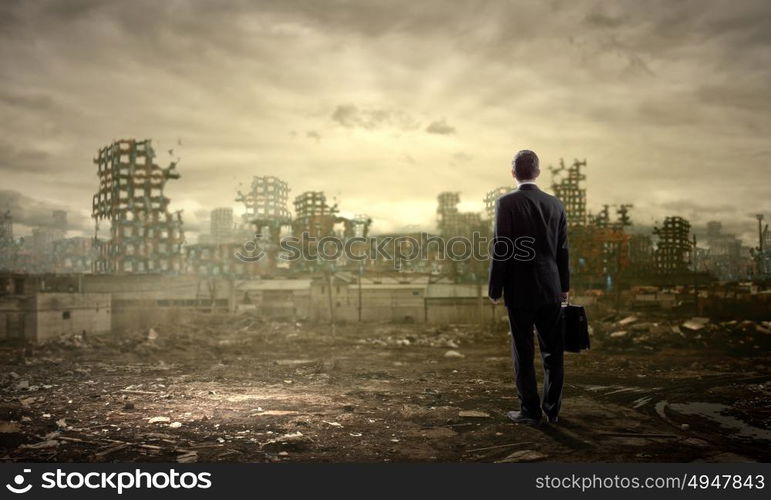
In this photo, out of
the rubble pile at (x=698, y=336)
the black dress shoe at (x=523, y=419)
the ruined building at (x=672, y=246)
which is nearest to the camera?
the black dress shoe at (x=523, y=419)

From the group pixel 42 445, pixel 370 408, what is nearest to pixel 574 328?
pixel 370 408

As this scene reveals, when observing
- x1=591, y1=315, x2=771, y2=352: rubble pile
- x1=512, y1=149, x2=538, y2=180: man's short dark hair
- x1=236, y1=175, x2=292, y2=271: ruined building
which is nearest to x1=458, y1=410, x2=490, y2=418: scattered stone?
x1=512, y1=149, x2=538, y2=180: man's short dark hair

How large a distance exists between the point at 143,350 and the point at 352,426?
792cm

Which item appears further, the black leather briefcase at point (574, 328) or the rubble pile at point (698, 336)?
the rubble pile at point (698, 336)

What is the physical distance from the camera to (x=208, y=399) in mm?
5328

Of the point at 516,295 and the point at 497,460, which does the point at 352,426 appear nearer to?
the point at 497,460

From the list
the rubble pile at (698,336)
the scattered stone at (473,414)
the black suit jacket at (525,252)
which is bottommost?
the rubble pile at (698,336)

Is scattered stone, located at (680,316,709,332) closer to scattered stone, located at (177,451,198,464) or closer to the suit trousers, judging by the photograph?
the suit trousers

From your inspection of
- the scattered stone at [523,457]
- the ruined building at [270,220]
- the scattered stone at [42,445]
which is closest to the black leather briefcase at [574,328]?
the scattered stone at [523,457]

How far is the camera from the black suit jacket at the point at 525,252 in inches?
150

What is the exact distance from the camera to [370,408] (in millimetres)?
4816

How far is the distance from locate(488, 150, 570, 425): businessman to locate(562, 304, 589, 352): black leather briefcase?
0.24ft

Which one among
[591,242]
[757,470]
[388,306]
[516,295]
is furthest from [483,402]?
[591,242]

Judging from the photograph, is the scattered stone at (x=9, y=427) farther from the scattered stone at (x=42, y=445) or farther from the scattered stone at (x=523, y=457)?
the scattered stone at (x=523, y=457)
